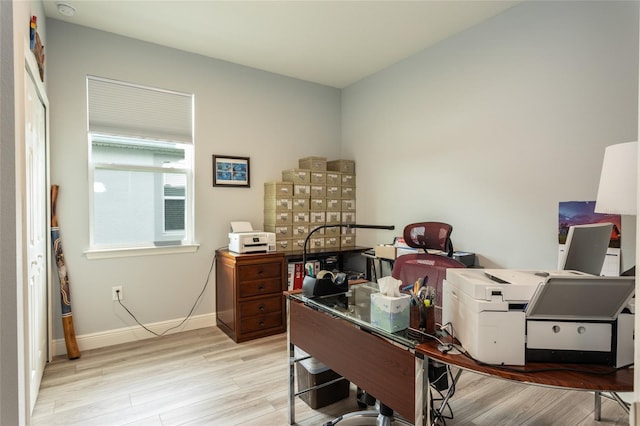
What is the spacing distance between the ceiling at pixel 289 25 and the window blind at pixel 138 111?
495 mm

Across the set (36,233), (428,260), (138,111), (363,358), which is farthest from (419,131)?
(36,233)

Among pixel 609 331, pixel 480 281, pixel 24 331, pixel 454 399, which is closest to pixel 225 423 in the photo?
pixel 24 331

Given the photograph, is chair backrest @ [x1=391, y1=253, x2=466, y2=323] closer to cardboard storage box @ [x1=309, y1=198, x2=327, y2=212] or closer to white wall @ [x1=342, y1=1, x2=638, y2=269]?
white wall @ [x1=342, y1=1, x2=638, y2=269]

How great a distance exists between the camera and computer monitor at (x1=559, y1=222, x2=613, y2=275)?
4.36 feet

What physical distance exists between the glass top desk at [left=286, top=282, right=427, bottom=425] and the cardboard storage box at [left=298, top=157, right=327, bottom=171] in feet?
7.16

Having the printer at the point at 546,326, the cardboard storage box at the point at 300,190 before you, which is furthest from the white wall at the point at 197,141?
the printer at the point at 546,326

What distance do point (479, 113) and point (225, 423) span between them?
3.10 metres

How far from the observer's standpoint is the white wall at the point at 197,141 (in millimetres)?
3006

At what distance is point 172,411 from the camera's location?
2.16 metres

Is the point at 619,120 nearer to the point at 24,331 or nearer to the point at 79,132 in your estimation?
the point at 24,331

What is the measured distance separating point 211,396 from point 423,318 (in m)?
1.72

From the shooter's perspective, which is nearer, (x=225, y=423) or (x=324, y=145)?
(x=225, y=423)

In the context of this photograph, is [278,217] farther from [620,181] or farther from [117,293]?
[620,181]

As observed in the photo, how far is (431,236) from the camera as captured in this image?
2289 mm
